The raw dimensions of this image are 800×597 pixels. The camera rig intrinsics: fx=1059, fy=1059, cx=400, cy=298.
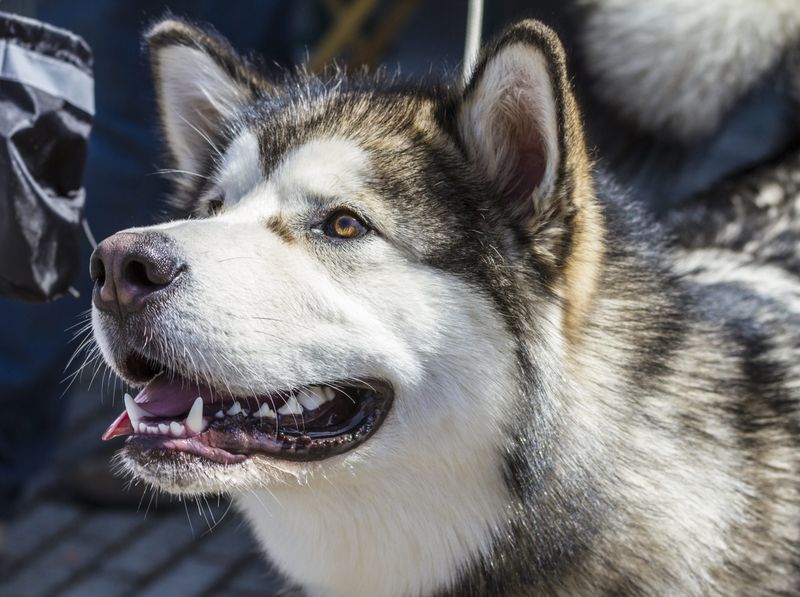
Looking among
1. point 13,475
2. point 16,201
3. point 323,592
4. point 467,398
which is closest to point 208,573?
point 13,475

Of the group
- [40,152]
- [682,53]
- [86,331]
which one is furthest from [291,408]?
[682,53]

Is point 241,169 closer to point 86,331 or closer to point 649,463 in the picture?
point 649,463

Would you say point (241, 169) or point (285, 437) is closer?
point (285, 437)

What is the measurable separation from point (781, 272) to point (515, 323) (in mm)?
1158

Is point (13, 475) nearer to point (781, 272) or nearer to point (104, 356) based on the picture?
point (104, 356)

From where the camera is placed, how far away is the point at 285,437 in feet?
6.41

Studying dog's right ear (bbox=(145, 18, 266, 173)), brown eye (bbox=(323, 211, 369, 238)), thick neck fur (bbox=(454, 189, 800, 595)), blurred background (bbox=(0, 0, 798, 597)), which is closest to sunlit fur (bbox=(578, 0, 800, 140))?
blurred background (bbox=(0, 0, 798, 597))

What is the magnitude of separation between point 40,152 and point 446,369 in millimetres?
1081

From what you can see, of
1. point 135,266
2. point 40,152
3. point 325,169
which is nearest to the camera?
point 135,266

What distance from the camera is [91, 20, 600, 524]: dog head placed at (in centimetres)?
184

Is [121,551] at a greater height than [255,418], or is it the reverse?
[255,418]

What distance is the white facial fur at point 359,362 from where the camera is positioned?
185 centimetres

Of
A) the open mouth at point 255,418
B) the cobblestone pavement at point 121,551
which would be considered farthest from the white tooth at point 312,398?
the cobblestone pavement at point 121,551

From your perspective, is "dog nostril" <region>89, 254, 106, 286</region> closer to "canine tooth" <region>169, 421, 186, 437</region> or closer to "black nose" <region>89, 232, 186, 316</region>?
"black nose" <region>89, 232, 186, 316</region>
